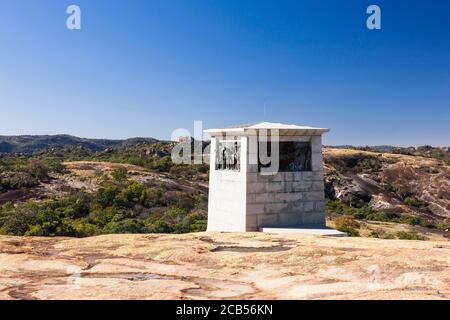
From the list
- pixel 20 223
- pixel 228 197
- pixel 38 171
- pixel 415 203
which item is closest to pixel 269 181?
pixel 228 197

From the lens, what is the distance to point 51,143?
126m

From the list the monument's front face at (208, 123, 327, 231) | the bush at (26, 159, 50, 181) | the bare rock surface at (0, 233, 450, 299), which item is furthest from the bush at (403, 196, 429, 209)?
the bare rock surface at (0, 233, 450, 299)

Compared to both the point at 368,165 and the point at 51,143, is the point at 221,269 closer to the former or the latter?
the point at 368,165

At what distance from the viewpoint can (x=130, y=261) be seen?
6.66m

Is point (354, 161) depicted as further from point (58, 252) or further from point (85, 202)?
point (58, 252)

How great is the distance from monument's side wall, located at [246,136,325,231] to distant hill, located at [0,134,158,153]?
94.0 meters

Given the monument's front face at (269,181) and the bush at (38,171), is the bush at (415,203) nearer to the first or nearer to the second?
the bush at (38,171)

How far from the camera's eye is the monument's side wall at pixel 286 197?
1152cm

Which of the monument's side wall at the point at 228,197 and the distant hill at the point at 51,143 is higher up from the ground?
the distant hill at the point at 51,143

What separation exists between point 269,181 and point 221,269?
5673 millimetres

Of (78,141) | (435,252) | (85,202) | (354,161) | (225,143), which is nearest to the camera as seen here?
(435,252)

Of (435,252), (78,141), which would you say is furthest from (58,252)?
(78,141)

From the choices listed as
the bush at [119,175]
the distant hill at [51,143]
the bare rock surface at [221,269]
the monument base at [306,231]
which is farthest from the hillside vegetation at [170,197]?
the distant hill at [51,143]
